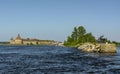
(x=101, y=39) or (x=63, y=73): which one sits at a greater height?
(x=101, y=39)

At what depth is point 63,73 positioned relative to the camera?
155 ft

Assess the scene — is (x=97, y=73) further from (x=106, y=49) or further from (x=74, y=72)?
(x=106, y=49)

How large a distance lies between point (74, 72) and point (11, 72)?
29.0 ft

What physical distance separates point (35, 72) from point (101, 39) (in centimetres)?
10688

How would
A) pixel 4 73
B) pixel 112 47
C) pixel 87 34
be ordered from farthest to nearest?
pixel 87 34 < pixel 112 47 < pixel 4 73

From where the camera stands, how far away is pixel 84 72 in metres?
48.7

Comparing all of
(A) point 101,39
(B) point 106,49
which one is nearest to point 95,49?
(B) point 106,49

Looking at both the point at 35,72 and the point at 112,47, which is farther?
the point at 112,47

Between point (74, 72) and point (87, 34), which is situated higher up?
point (87, 34)

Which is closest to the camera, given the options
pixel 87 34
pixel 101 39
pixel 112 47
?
pixel 112 47

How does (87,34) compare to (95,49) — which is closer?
(95,49)

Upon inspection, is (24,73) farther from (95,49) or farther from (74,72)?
(95,49)

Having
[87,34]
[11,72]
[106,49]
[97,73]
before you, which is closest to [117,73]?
[97,73]

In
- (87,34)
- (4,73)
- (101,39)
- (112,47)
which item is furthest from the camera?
(87,34)
